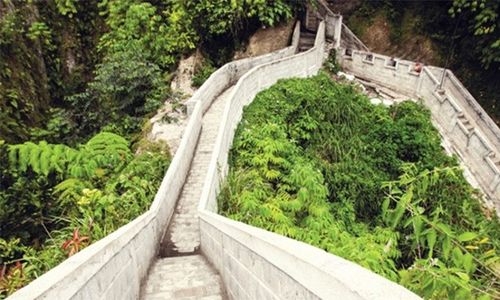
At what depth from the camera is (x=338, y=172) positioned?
11.1 meters

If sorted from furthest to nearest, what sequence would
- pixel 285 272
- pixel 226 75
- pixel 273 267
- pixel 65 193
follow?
pixel 226 75 → pixel 65 193 → pixel 273 267 → pixel 285 272

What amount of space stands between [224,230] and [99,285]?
192 cm

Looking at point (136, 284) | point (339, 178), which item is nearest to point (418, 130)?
point (339, 178)

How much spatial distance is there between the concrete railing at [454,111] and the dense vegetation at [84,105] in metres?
5.49

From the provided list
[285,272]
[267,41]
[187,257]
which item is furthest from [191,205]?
[267,41]

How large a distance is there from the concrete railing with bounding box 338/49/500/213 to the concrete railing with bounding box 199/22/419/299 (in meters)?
9.84

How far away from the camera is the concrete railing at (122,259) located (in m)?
2.46

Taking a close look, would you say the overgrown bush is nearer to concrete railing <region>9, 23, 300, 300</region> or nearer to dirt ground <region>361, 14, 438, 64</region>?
concrete railing <region>9, 23, 300, 300</region>

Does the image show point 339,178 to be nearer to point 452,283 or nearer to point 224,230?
point 224,230

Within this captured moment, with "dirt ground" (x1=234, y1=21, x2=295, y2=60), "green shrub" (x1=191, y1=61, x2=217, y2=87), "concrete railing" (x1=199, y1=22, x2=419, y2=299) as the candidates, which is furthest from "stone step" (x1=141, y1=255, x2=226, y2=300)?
"dirt ground" (x1=234, y1=21, x2=295, y2=60)

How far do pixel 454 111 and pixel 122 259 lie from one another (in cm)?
1382

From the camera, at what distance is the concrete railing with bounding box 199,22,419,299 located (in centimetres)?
179

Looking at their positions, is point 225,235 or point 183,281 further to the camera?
point 183,281

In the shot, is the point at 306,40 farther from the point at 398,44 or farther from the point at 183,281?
the point at 183,281
